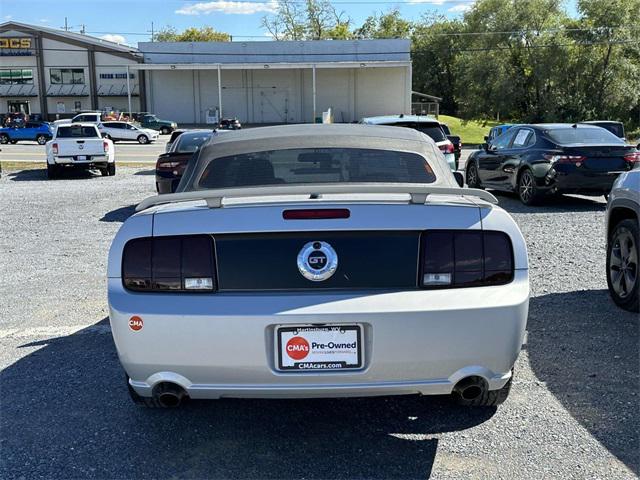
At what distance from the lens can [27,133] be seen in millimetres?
42969

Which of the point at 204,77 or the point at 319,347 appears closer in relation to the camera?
the point at 319,347

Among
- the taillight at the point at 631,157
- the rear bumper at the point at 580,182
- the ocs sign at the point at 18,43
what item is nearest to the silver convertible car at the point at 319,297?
the rear bumper at the point at 580,182

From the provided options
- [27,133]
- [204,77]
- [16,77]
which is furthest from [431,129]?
[16,77]

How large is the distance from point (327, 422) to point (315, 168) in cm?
169

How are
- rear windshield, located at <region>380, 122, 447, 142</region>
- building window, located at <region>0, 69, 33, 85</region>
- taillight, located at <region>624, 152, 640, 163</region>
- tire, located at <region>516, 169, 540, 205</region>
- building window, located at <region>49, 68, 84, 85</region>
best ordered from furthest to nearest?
1. building window, located at <region>0, 69, 33, 85</region>
2. building window, located at <region>49, 68, 84, 85</region>
3. rear windshield, located at <region>380, 122, 447, 142</region>
4. tire, located at <region>516, 169, 540, 205</region>
5. taillight, located at <region>624, 152, 640, 163</region>

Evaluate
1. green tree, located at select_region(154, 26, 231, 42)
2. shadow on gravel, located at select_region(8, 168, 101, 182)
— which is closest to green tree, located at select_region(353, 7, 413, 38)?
green tree, located at select_region(154, 26, 231, 42)

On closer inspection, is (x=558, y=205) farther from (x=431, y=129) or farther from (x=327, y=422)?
(x=327, y=422)

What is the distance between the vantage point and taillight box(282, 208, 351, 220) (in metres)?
3.21

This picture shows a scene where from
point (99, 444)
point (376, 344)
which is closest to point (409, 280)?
point (376, 344)

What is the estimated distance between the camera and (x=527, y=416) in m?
3.93

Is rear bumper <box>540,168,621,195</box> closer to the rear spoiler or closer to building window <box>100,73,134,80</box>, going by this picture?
the rear spoiler

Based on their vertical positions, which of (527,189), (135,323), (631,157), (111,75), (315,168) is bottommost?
(527,189)

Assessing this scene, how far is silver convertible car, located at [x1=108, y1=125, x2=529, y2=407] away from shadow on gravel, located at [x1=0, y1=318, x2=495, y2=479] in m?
0.43

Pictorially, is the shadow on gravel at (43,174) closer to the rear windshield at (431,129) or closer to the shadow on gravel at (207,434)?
the rear windshield at (431,129)
